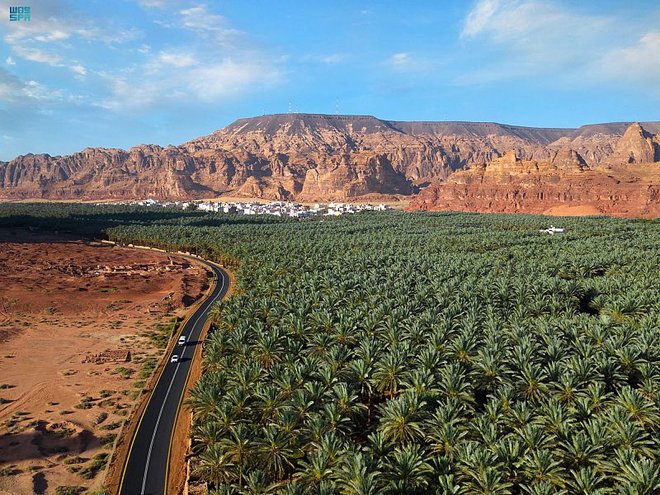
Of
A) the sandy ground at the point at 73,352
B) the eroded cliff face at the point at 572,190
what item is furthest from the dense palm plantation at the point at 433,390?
the eroded cliff face at the point at 572,190

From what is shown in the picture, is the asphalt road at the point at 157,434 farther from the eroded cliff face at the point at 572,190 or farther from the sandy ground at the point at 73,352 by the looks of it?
the eroded cliff face at the point at 572,190

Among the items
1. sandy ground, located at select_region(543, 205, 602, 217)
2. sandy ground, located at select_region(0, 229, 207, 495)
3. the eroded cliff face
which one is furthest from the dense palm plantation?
the eroded cliff face

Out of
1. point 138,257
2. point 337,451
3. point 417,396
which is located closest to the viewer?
point 337,451

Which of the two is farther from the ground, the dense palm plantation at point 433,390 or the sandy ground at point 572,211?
the sandy ground at point 572,211

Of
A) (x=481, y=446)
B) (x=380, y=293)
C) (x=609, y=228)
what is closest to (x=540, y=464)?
(x=481, y=446)

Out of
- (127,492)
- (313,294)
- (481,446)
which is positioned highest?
(313,294)

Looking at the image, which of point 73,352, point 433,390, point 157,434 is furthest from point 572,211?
point 157,434

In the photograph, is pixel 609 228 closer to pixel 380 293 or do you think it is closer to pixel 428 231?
pixel 428 231
